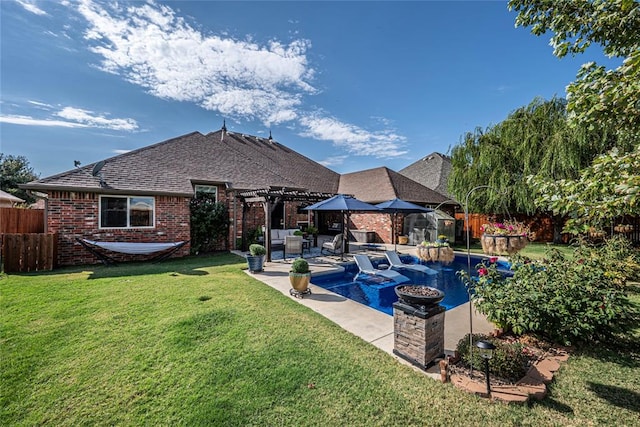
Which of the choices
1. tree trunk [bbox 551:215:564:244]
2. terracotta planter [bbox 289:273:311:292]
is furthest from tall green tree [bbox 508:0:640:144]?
tree trunk [bbox 551:215:564:244]

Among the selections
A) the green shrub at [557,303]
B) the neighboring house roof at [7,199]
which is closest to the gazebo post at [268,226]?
the green shrub at [557,303]

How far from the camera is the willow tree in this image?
12864mm

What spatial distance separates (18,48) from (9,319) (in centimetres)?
750

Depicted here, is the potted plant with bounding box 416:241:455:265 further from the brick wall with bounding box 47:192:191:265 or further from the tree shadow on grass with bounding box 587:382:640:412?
the brick wall with bounding box 47:192:191:265

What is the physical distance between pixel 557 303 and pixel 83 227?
46.7ft

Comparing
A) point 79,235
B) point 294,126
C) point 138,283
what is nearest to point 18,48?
point 79,235

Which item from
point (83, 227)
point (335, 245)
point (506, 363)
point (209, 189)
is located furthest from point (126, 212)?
point (506, 363)

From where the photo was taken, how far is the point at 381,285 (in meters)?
8.45

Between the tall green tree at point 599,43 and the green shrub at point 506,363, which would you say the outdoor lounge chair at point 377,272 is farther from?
the tall green tree at point 599,43

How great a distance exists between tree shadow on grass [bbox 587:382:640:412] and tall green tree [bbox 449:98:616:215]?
40.6 feet

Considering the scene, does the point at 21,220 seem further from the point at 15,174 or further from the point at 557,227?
the point at 15,174

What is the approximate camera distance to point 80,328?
4.57 m

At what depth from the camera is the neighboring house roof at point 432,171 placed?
73.4ft

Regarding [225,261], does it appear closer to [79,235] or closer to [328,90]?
[79,235]
